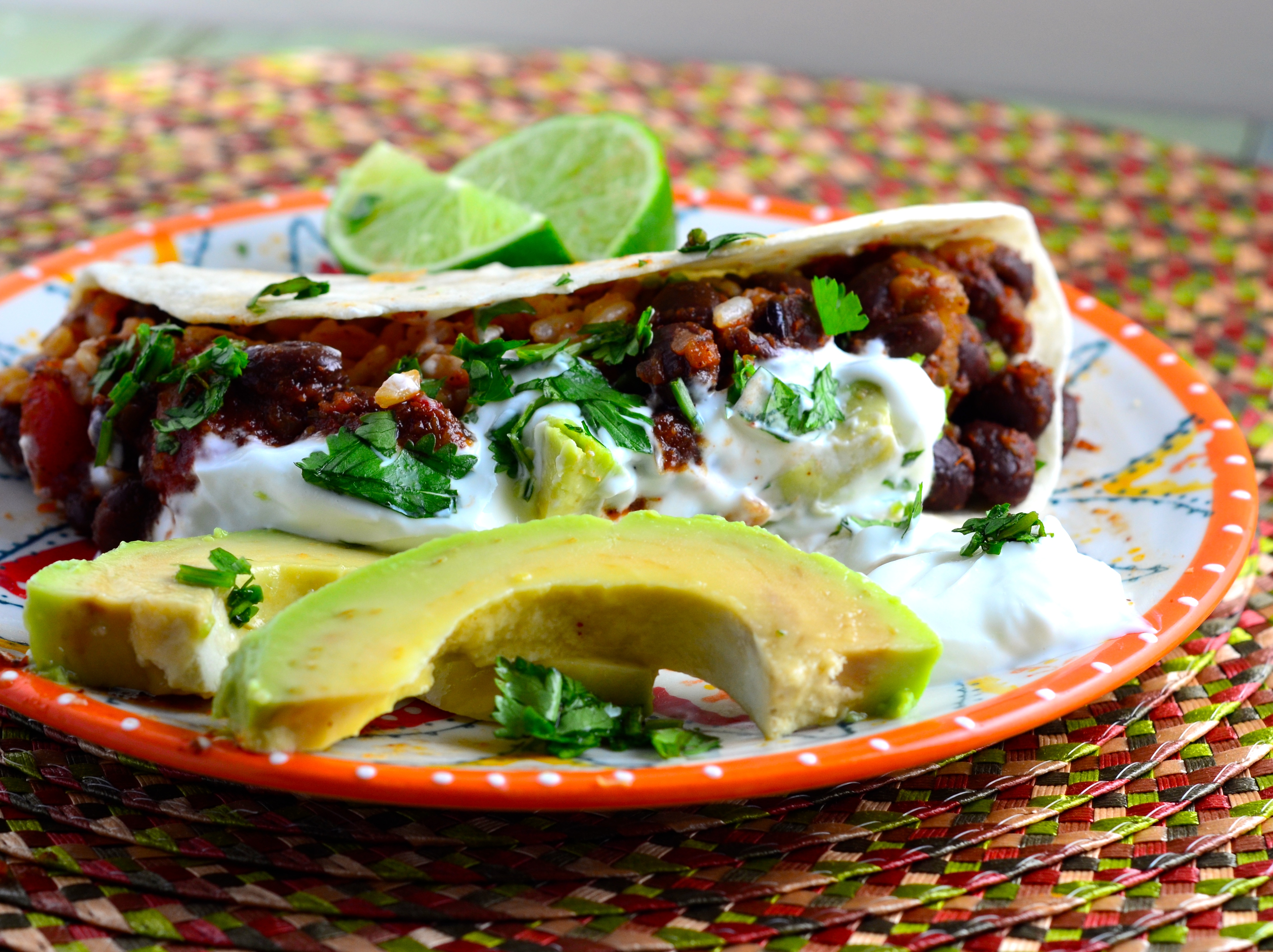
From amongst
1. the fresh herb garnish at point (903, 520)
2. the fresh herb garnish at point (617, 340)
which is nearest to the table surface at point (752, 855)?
the fresh herb garnish at point (903, 520)

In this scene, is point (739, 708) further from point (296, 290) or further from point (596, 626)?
point (296, 290)

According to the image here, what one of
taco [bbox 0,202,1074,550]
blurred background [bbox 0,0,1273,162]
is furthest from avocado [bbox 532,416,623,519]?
blurred background [bbox 0,0,1273,162]

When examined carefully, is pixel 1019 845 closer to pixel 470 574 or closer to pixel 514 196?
pixel 470 574

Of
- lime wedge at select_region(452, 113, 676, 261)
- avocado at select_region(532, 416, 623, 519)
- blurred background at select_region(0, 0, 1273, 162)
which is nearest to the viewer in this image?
avocado at select_region(532, 416, 623, 519)

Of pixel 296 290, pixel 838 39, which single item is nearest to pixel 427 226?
pixel 296 290

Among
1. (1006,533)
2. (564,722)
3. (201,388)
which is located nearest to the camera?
(564,722)

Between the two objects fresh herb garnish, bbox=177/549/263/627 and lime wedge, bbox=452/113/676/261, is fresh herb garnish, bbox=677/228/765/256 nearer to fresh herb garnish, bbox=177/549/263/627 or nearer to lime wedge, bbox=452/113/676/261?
lime wedge, bbox=452/113/676/261

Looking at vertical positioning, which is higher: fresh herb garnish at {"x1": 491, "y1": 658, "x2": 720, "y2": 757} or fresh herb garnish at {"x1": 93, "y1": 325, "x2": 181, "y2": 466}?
fresh herb garnish at {"x1": 93, "y1": 325, "x2": 181, "y2": 466}
